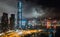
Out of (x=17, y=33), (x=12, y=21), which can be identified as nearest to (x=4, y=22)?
(x=12, y=21)

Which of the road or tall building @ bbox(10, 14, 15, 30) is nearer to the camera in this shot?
the road

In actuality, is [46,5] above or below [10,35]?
above

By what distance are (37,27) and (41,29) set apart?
83mm

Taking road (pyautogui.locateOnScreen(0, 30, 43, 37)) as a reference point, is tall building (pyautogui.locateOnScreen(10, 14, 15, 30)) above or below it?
above

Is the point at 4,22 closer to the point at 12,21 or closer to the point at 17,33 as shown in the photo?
the point at 12,21

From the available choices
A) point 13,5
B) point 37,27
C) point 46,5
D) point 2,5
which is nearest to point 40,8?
point 46,5

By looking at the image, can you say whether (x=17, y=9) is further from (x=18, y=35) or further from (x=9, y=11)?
(x=18, y=35)

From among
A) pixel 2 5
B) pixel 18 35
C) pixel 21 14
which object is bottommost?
pixel 18 35

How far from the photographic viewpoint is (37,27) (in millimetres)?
2334

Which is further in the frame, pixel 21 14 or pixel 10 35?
pixel 21 14

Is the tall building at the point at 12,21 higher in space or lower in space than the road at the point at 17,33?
higher

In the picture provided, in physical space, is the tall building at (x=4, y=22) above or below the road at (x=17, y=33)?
above

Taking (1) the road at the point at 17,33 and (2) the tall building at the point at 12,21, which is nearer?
(1) the road at the point at 17,33

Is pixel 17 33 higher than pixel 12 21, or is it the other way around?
pixel 12 21
